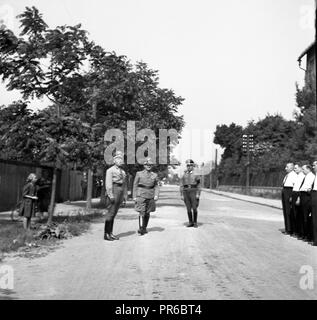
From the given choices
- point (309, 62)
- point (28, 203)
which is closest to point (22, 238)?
point (28, 203)

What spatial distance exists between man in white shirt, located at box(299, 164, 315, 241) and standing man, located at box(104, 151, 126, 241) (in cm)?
392

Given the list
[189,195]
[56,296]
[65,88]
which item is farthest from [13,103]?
[56,296]

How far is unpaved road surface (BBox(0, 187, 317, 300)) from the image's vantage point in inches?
208

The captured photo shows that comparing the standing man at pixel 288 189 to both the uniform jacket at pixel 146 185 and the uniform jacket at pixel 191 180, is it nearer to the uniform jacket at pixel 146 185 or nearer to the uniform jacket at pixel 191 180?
the uniform jacket at pixel 191 180

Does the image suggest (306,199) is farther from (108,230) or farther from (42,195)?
(42,195)

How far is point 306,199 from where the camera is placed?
1041 centimetres

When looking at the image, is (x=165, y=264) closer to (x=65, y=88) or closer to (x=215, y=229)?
(x=215, y=229)

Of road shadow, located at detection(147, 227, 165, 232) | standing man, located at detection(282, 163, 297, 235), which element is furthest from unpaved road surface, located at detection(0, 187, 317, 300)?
standing man, located at detection(282, 163, 297, 235)
